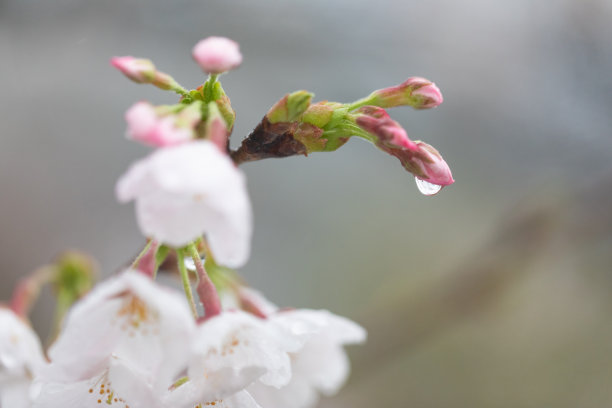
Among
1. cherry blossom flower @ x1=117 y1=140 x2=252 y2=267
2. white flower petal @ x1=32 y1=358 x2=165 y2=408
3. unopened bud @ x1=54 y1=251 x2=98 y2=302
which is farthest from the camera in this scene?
unopened bud @ x1=54 y1=251 x2=98 y2=302

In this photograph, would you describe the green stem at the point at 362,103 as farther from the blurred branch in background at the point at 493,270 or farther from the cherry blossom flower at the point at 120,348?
the blurred branch in background at the point at 493,270

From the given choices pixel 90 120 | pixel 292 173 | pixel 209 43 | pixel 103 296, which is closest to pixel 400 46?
pixel 292 173

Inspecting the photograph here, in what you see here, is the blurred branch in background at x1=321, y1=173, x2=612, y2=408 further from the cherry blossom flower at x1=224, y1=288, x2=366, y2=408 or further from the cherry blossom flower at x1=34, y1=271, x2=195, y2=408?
the cherry blossom flower at x1=34, y1=271, x2=195, y2=408

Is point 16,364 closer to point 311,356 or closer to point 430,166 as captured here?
point 311,356

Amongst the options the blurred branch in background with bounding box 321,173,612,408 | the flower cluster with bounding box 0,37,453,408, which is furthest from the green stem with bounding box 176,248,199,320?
the blurred branch in background with bounding box 321,173,612,408

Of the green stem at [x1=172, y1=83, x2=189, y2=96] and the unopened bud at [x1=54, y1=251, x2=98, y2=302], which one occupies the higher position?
the green stem at [x1=172, y1=83, x2=189, y2=96]


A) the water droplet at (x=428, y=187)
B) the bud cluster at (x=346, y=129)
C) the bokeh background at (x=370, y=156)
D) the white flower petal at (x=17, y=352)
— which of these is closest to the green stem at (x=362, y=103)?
the bud cluster at (x=346, y=129)
